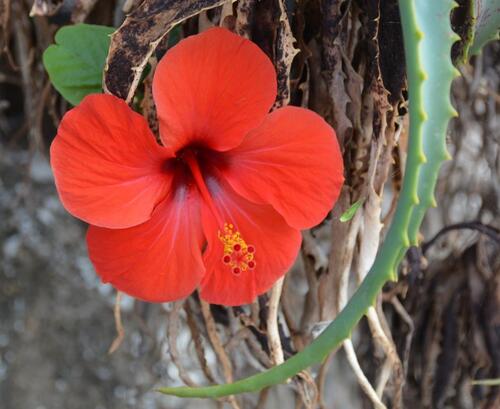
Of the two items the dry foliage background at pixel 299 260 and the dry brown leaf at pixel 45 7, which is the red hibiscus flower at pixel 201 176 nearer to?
the dry foliage background at pixel 299 260

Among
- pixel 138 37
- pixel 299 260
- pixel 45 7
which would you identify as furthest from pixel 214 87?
pixel 299 260

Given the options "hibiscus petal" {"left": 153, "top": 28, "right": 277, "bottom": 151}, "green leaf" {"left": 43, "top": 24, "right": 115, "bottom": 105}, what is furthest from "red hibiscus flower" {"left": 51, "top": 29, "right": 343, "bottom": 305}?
"green leaf" {"left": 43, "top": 24, "right": 115, "bottom": 105}

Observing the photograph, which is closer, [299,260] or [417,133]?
[417,133]

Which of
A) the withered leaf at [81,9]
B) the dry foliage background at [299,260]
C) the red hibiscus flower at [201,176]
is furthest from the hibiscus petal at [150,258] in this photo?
the withered leaf at [81,9]

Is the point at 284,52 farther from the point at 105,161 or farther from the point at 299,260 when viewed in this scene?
the point at 299,260

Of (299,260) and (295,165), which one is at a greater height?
(295,165)

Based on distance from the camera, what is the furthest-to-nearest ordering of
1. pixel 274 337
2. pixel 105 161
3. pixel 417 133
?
pixel 274 337 → pixel 105 161 → pixel 417 133

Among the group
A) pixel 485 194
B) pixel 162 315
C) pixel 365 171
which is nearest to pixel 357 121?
pixel 365 171
